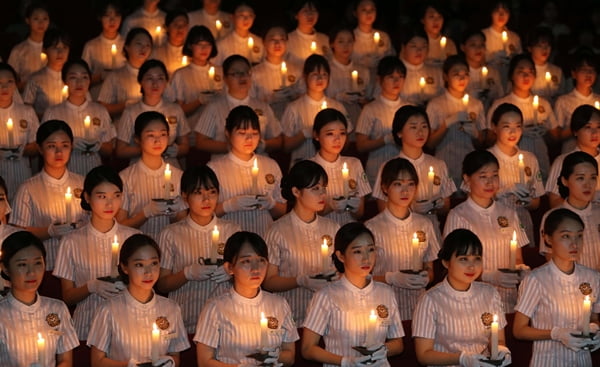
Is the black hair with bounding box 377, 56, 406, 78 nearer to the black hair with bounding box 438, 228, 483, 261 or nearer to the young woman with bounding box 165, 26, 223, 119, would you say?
the young woman with bounding box 165, 26, 223, 119

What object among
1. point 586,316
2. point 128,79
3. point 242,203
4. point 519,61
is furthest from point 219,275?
point 519,61

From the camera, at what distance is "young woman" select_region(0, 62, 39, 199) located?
996 centimetres

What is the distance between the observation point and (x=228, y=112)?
33.8 feet

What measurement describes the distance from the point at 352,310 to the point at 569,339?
115cm

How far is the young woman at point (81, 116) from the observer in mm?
10109

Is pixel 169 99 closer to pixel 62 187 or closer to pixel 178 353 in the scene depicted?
pixel 62 187

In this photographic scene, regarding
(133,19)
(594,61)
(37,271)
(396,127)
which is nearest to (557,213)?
(396,127)

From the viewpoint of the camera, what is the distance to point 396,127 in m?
9.53

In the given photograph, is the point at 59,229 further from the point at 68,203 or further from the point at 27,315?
the point at 27,315

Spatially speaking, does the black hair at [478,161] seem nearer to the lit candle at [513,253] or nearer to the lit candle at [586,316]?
the lit candle at [513,253]

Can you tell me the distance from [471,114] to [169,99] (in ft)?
7.73

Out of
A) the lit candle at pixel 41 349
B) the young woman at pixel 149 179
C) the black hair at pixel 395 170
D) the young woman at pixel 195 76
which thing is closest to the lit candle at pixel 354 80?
the young woman at pixel 195 76

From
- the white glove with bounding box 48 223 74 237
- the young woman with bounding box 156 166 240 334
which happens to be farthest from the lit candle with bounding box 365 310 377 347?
the white glove with bounding box 48 223 74 237

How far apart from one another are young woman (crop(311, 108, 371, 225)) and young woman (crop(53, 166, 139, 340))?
1.54 meters
